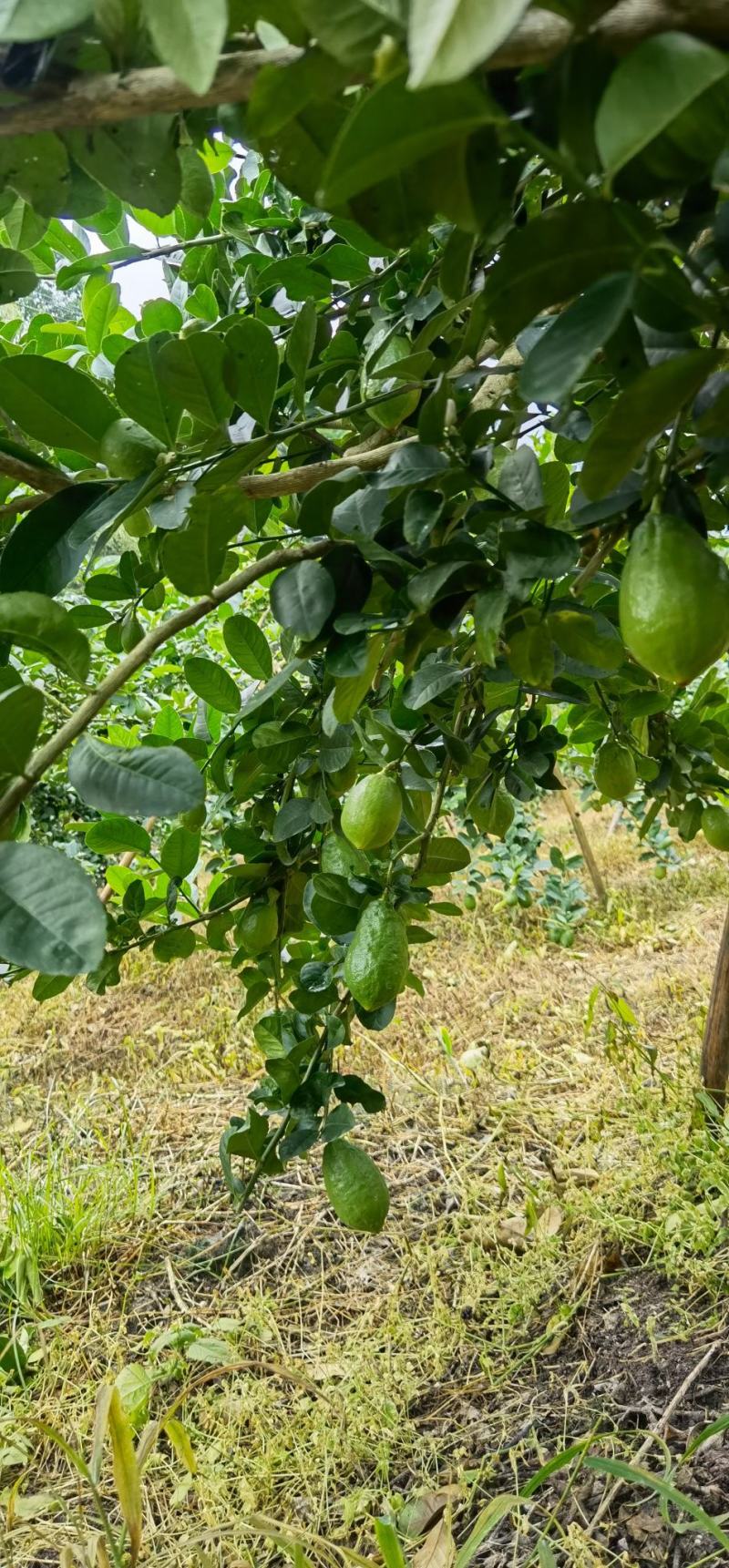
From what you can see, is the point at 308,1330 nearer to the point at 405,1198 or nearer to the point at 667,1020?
the point at 405,1198

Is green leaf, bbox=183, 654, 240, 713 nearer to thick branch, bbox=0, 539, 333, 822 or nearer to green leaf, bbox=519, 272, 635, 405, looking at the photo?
thick branch, bbox=0, 539, 333, 822

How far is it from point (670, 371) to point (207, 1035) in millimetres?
2239

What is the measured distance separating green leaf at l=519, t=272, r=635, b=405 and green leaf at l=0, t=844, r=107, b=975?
0.17 metres

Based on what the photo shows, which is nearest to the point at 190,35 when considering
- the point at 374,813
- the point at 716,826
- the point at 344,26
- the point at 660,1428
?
the point at 344,26

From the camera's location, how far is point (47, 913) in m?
0.25

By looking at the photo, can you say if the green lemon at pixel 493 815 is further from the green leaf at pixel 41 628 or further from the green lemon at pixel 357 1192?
the green leaf at pixel 41 628

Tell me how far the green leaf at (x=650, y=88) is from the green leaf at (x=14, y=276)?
32 centimetres

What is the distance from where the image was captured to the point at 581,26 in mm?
195

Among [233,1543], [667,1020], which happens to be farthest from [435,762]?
[667,1020]

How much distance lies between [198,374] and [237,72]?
0.14 meters

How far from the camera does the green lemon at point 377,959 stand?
0.53m

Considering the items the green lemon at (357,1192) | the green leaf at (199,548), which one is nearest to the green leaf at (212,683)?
the green leaf at (199,548)

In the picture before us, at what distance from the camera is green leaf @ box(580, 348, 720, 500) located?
0.79ft

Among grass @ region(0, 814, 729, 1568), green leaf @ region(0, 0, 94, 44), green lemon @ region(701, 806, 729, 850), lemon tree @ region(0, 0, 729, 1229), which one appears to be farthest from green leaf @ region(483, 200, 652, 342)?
grass @ region(0, 814, 729, 1568)
